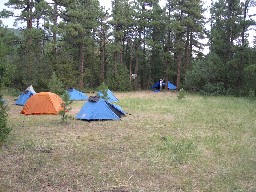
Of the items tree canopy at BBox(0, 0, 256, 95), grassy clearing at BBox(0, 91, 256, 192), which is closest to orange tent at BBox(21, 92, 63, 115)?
grassy clearing at BBox(0, 91, 256, 192)

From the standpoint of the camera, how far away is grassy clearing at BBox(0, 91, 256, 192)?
5.67 metres

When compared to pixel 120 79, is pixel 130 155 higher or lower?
lower

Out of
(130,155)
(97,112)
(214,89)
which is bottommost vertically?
(130,155)

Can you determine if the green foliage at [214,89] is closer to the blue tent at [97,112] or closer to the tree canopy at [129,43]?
the tree canopy at [129,43]

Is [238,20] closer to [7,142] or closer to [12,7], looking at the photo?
[12,7]

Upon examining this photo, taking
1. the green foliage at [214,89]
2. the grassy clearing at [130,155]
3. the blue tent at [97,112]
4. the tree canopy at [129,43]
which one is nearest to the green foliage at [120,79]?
the tree canopy at [129,43]

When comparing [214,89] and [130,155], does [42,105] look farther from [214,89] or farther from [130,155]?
[214,89]

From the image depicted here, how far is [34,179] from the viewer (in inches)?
Result: 225

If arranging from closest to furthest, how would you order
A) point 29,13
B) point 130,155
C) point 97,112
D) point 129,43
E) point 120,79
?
1. point 130,155
2. point 97,112
3. point 29,13
4. point 120,79
5. point 129,43

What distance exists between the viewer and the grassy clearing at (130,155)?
5668mm

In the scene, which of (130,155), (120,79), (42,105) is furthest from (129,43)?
(130,155)

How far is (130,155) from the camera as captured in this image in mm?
7477

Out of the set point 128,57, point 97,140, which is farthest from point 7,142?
point 128,57

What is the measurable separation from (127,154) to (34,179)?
8.29 feet
